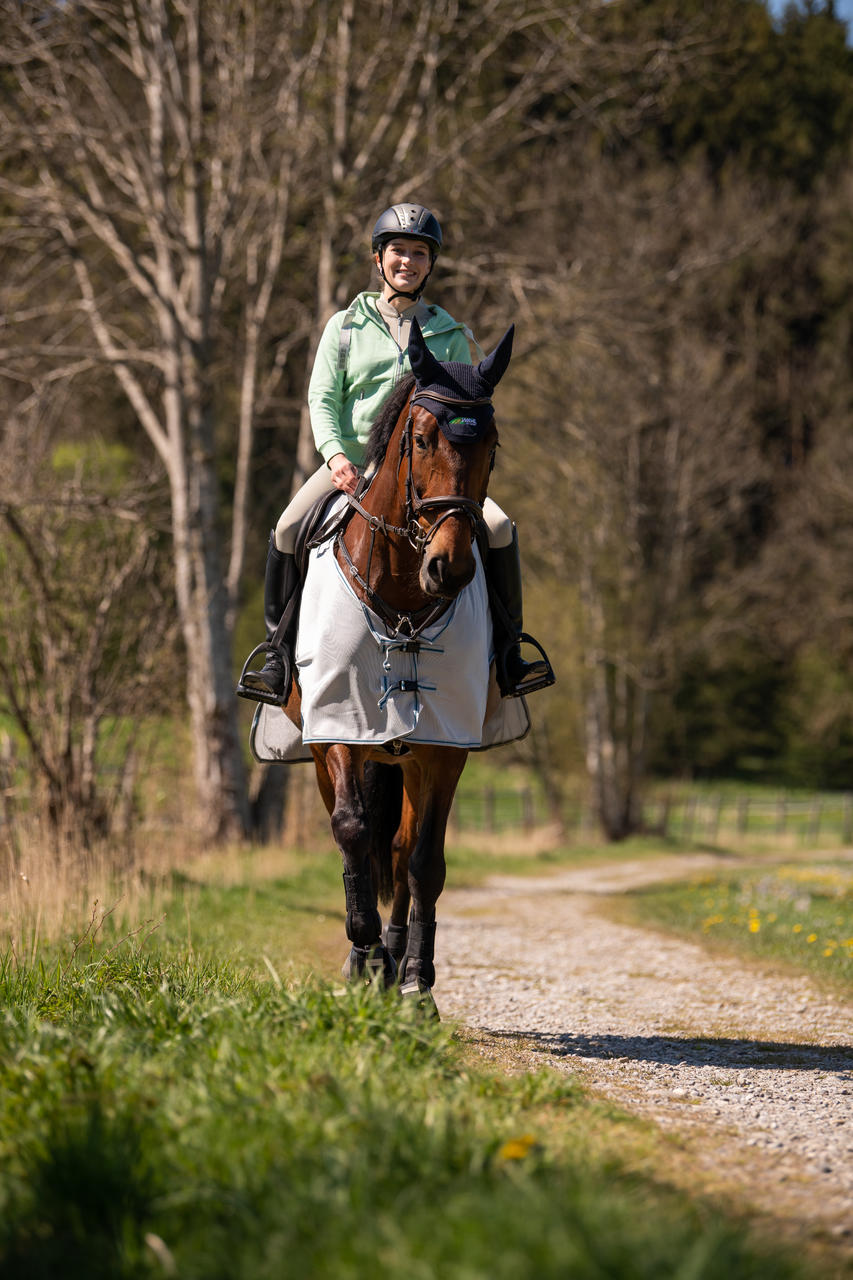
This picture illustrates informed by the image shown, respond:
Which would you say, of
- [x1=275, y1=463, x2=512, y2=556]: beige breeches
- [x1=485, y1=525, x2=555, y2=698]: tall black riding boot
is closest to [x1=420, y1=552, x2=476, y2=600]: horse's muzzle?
[x1=275, y1=463, x2=512, y2=556]: beige breeches

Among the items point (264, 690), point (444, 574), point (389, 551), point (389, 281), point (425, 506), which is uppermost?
point (389, 281)

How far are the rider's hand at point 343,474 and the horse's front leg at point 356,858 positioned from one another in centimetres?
113

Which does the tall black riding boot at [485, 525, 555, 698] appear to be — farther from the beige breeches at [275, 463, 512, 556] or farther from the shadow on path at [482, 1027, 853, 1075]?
the shadow on path at [482, 1027, 853, 1075]

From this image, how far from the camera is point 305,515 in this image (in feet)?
21.0

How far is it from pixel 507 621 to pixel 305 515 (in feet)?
3.69

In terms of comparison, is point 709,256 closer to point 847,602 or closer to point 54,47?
point 54,47

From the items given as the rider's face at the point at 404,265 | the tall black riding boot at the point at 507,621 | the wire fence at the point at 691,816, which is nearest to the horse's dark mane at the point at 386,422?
the rider's face at the point at 404,265

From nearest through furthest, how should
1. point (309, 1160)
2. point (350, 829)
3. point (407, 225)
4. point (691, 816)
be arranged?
point (309, 1160), point (350, 829), point (407, 225), point (691, 816)

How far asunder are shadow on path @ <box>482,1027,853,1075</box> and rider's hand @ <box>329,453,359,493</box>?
8.05 feet

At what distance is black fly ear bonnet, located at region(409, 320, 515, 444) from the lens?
5254 mm

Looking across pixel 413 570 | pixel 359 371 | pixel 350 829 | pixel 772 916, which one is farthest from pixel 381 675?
pixel 772 916

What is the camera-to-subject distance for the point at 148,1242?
107 inches

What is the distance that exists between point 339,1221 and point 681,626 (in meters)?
29.8

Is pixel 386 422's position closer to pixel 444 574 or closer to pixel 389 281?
pixel 389 281
